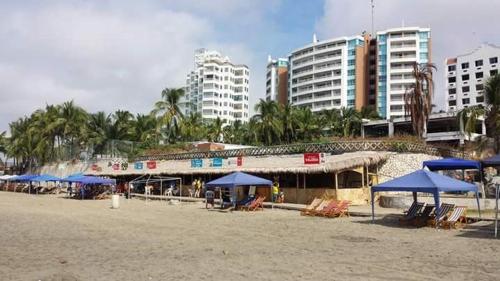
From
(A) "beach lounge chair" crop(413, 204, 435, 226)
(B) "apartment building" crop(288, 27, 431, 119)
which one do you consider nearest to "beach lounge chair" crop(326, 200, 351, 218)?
(A) "beach lounge chair" crop(413, 204, 435, 226)

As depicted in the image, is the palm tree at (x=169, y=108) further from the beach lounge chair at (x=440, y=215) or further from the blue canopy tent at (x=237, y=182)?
the beach lounge chair at (x=440, y=215)

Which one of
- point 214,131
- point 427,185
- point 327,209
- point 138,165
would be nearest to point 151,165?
point 138,165

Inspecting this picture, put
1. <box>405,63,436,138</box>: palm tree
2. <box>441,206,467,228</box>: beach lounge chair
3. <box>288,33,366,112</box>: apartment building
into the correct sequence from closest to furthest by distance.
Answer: <box>441,206,467,228</box>: beach lounge chair
<box>405,63,436,138</box>: palm tree
<box>288,33,366,112</box>: apartment building

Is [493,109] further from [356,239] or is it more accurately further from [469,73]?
[469,73]

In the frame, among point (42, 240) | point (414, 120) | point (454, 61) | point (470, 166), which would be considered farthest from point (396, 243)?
point (454, 61)

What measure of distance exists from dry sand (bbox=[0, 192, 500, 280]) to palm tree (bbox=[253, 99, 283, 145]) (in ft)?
136

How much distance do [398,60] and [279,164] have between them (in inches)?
3448

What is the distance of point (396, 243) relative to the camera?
14.1m

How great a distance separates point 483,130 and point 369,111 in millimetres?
26566

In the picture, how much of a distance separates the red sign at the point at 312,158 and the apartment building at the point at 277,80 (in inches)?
4228

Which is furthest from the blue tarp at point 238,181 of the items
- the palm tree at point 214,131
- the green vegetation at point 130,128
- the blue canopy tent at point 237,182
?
the palm tree at point 214,131

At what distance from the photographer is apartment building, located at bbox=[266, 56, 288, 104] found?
139875mm

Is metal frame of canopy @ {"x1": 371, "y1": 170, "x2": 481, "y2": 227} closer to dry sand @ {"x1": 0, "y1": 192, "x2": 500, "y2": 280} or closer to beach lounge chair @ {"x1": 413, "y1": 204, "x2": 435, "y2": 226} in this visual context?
beach lounge chair @ {"x1": 413, "y1": 204, "x2": 435, "y2": 226}

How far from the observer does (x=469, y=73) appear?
101250 millimetres
